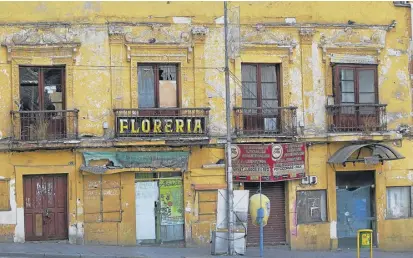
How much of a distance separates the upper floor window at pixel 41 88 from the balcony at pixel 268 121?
5.26 metres

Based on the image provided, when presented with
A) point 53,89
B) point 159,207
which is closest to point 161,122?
point 159,207

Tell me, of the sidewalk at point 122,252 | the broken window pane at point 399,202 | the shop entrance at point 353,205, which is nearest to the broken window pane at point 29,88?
the sidewalk at point 122,252

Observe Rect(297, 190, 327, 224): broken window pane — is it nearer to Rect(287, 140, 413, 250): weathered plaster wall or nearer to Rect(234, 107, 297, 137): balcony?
Rect(287, 140, 413, 250): weathered plaster wall

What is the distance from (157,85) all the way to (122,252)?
4986mm

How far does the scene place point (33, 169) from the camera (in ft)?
61.9

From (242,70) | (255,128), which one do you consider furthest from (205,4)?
(255,128)

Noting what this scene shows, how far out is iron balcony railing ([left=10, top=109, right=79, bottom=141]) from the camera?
1867cm

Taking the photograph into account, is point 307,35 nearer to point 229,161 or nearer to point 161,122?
point 229,161

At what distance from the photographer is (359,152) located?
20.7m

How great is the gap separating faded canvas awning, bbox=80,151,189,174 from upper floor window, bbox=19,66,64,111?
1.79 meters

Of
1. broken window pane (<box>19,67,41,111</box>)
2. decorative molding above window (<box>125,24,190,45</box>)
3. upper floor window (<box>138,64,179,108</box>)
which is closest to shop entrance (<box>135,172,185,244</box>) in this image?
upper floor window (<box>138,64,179,108</box>)

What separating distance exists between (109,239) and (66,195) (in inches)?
69.0

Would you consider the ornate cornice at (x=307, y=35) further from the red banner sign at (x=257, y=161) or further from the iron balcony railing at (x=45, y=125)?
the iron balcony railing at (x=45, y=125)

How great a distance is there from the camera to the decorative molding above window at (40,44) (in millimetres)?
18688
